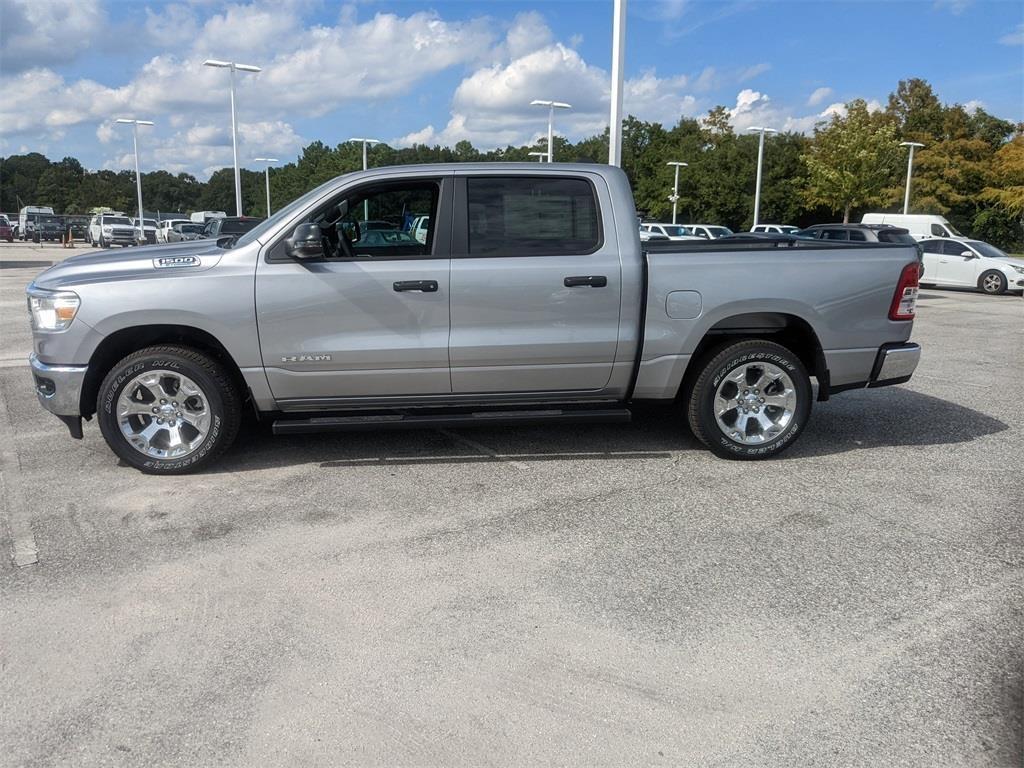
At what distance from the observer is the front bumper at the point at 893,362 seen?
566 centimetres

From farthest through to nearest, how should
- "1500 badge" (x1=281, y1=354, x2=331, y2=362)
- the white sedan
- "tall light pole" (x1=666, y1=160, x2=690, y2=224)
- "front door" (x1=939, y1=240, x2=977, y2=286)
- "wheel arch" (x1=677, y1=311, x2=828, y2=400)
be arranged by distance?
"tall light pole" (x1=666, y1=160, x2=690, y2=224)
"front door" (x1=939, y1=240, x2=977, y2=286)
the white sedan
"wheel arch" (x1=677, y1=311, x2=828, y2=400)
"1500 badge" (x1=281, y1=354, x2=331, y2=362)

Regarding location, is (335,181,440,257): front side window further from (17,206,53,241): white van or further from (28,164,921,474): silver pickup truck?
(17,206,53,241): white van

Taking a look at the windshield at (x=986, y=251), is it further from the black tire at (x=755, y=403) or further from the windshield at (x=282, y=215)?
the windshield at (x=282, y=215)

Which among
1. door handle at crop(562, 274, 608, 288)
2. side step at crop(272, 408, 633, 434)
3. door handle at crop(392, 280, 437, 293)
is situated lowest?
side step at crop(272, 408, 633, 434)

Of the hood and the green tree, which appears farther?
the green tree

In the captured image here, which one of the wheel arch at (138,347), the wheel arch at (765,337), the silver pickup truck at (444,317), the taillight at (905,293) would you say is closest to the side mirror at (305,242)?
the silver pickup truck at (444,317)

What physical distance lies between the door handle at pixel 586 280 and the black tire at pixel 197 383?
7.36 ft

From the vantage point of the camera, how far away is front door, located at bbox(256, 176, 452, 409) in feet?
16.8

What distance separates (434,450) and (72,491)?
229 centimetres

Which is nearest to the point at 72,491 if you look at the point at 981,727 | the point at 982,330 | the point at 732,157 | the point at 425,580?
the point at 425,580


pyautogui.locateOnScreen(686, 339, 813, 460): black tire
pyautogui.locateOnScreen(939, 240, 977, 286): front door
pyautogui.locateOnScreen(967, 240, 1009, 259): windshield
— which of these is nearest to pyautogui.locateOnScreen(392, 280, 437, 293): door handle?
pyautogui.locateOnScreen(686, 339, 813, 460): black tire

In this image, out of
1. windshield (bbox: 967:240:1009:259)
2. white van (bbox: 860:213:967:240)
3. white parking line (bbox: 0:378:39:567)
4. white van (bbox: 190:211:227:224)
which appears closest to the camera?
white parking line (bbox: 0:378:39:567)

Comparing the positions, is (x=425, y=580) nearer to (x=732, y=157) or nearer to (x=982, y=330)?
(x=982, y=330)

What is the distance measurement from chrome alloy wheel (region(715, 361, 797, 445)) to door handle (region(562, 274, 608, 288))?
1142 mm
